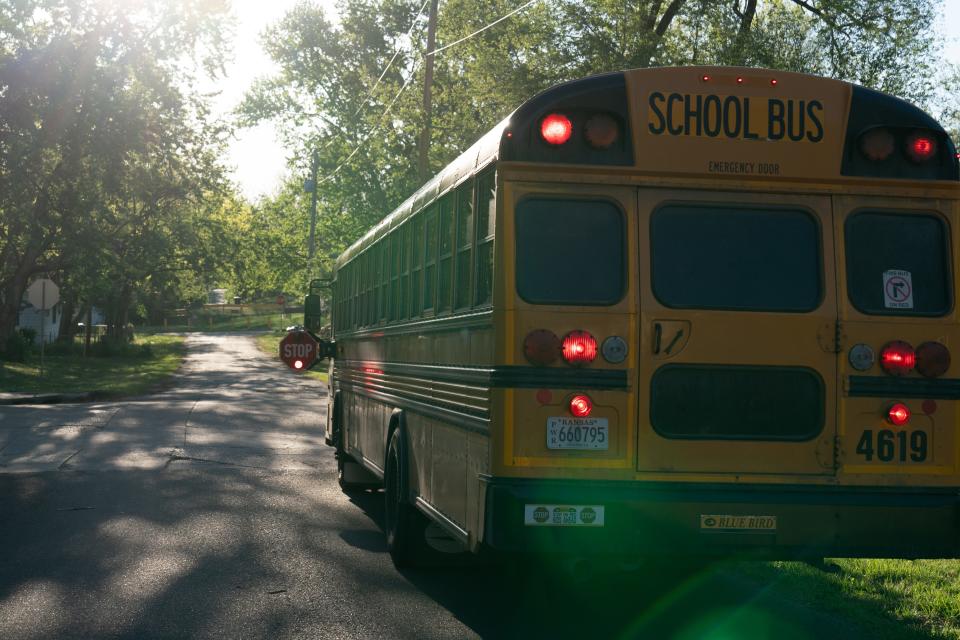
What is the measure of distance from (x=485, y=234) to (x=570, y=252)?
583 millimetres

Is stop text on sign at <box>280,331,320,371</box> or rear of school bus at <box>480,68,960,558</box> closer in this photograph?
rear of school bus at <box>480,68,960,558</box>

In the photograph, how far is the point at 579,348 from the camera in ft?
20.6

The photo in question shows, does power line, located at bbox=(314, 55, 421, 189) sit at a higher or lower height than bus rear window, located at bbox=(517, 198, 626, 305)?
higher

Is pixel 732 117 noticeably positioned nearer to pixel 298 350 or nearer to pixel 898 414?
pixel 898 414

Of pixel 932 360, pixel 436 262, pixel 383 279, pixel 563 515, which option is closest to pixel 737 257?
pixel 932 360

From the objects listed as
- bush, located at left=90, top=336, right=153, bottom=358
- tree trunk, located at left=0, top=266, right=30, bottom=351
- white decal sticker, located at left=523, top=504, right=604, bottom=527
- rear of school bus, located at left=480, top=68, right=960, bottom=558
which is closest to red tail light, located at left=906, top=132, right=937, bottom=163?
rear of school bus, located at left=480, top=68, right=960, bottom=558

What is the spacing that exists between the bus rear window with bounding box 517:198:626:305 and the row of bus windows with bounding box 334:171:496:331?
27cm

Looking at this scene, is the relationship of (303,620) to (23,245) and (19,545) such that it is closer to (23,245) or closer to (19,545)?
(19,545)

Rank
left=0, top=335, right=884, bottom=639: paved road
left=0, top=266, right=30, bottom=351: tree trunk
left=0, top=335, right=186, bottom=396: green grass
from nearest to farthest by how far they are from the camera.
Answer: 1. left=0, top=335, right=884, bottom=639: paved road
2. left=0, top=335, right=186, bottom=396: green grass
3. left=0, top=266, right=30, bottom=351: tree trunk

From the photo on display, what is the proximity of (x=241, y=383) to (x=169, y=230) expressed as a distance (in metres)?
12.2

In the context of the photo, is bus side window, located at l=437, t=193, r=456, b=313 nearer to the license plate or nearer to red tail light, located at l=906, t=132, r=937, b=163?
the license plate

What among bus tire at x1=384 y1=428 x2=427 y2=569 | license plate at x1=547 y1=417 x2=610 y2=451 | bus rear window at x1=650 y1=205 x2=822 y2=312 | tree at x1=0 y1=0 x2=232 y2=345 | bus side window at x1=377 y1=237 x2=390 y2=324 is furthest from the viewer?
tree at x1=0 y1=0 x2=232 y2=345

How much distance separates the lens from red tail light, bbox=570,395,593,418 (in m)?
6.25

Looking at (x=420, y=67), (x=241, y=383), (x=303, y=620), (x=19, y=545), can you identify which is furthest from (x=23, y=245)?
(x=303, y=620)
